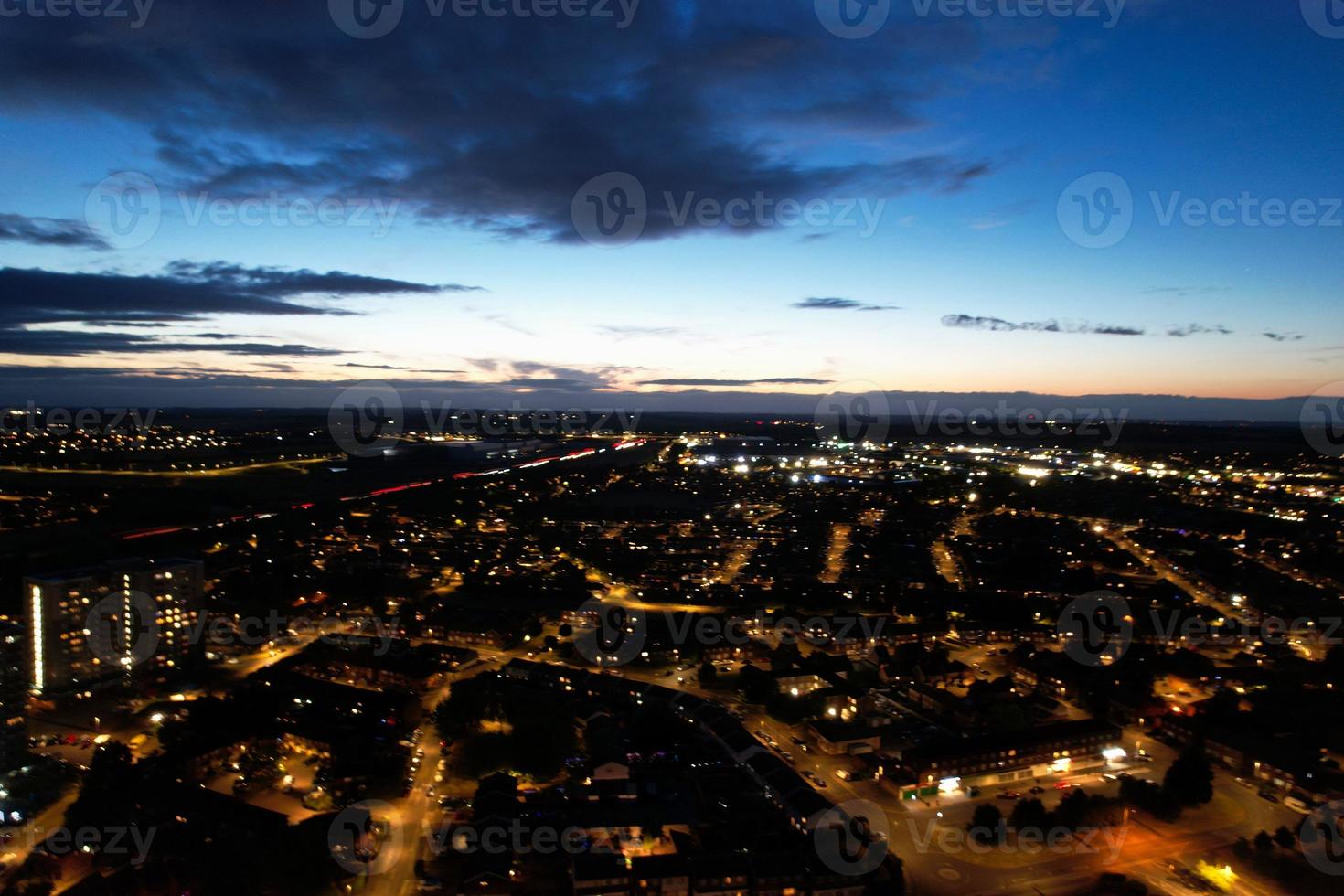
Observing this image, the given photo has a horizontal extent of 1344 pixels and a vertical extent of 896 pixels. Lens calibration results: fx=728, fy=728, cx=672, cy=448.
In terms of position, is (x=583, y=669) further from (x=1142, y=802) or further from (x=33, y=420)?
(x=33, y=420)

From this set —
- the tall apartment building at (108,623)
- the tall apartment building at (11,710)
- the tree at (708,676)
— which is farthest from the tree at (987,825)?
the tall apartment building at (108,623)

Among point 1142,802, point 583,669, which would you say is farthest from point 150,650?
point 1142,802

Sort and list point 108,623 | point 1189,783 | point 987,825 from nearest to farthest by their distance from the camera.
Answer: point 987,825 → point 1189,783 → point 108,623

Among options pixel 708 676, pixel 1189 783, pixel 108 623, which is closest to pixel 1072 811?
pixel 1189 783

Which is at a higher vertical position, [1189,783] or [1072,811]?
[1189,783]

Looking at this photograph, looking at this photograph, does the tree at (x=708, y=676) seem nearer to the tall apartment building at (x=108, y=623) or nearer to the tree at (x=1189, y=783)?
the tree at (x=1189, y=783)

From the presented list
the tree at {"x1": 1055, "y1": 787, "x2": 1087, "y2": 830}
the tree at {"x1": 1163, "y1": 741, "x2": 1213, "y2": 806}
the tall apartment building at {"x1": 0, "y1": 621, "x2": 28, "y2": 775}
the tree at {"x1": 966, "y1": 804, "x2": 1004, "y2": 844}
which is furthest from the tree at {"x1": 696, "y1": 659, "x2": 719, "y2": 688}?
the tall apartment building at {"x1": 0, "y1": 621, "x2": 28, "y2": 775}

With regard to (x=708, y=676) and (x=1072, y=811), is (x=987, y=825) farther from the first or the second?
(x=708, y=676)
